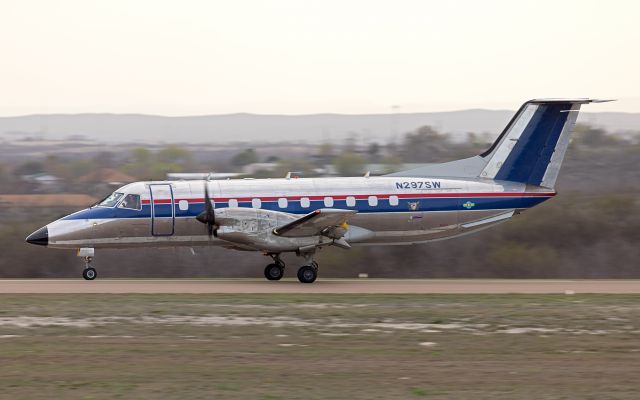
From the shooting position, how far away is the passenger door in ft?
86.1

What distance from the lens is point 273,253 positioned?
86.3 ft

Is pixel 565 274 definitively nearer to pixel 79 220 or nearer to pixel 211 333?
pixel 79 220

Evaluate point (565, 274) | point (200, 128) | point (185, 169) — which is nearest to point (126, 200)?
point (565, 274)

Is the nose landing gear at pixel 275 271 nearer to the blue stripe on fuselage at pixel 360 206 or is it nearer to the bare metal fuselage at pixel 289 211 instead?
the bare metal fuselage at pixel 289 211

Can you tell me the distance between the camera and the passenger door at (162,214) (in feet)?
86.1

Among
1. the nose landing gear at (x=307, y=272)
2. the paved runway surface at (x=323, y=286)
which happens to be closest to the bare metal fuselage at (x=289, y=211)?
the nose landing gear at (x=307, y=272)

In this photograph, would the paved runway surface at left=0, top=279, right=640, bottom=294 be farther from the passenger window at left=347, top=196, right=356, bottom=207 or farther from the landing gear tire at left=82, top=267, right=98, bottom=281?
the passenger window at left=347, top=196, right=356, bottom=207

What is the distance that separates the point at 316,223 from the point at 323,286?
1.71 m

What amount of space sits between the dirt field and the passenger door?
3933 millimetres

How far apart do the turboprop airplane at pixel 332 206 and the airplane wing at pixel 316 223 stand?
0.03 meters

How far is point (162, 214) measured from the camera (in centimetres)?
2623

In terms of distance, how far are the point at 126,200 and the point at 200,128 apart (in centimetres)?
4569

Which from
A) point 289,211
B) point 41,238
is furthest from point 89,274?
point 289,211

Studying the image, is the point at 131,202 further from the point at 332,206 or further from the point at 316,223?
the point at 332,206
